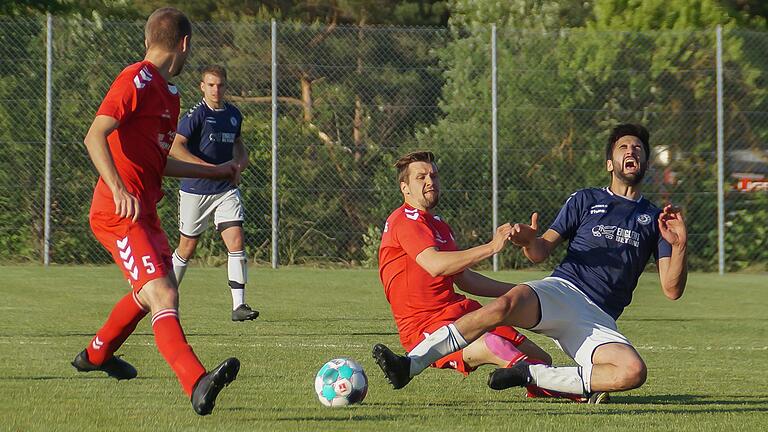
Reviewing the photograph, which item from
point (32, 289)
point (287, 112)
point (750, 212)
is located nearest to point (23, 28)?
point (287, 112)

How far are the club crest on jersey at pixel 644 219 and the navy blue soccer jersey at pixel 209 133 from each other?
5588mm

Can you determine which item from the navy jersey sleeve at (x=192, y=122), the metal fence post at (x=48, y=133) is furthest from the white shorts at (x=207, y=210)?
the metal fence post at (x=48, y=133)

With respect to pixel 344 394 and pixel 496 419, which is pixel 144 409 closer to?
pixel 344 394

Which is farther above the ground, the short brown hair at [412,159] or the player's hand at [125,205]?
the short brown hair at [412,159]

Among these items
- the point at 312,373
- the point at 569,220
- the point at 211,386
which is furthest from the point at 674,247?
the point at 211,386

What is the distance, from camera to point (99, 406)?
21.5 feet

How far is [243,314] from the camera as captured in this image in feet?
36.8

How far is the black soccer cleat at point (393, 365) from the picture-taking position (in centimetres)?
639

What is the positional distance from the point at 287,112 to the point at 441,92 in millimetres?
2166

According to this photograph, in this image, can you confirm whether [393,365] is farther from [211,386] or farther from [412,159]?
[412,159]

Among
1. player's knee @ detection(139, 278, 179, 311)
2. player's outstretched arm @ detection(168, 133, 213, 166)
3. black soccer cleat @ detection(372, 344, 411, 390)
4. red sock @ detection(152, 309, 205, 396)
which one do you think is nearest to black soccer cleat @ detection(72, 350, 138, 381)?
player's knee @ detection(139, 278, 179, 311)

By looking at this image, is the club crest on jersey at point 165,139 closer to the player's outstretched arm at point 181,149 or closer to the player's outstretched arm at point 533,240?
the player's outstretched arm at point 533,240

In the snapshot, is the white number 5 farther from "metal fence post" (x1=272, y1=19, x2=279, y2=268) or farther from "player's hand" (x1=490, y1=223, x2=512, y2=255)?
"metal fence post" (x1=272, y1=19, x2=279, y2=268)

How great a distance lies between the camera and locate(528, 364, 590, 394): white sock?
6805 millimetres
